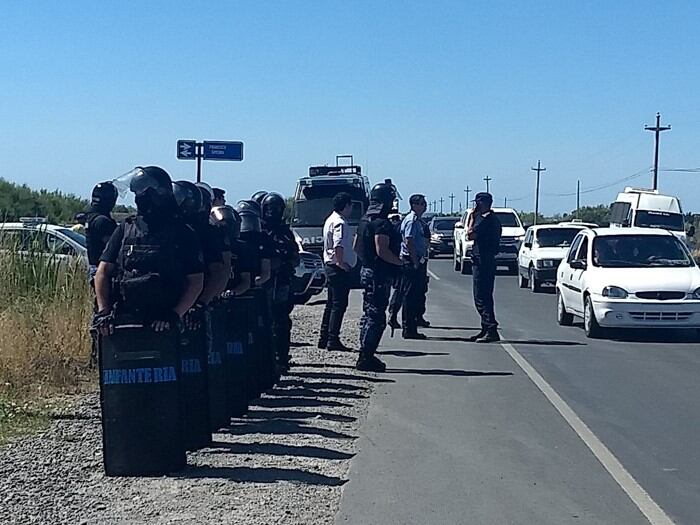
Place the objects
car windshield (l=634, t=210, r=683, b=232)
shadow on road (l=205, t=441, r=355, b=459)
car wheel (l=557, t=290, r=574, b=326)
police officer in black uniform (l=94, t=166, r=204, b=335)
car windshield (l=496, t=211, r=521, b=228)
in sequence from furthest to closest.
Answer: car windshield (l=634, t=210, r=683, b=232)
car windshield (l=496, t=211, r=521, b=228)
car wheel (l=557, t=290, r=574, b=326)
shadow on road (l=205, t=441, r=355, b=459)
police officer in black uniform (l=94, t=166, r=204, b=335)

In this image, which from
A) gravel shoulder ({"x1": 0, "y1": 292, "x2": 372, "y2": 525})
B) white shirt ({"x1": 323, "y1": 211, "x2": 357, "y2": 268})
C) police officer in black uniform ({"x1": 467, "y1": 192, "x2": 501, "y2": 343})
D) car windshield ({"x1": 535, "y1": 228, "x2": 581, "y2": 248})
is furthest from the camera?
car windshield ({"x1": 535, "y1": 228, "x2": 581, "y2": 248})

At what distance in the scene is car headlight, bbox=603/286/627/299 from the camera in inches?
598

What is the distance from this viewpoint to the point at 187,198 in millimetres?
7625

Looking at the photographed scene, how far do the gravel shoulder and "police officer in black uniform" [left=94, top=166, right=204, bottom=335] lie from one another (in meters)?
1.02

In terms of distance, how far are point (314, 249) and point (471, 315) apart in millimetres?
9341

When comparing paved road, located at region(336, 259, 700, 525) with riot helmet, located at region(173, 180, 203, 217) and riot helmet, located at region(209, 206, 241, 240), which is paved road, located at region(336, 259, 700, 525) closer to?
riot helmet, located at region(209, 206, 241, 240)

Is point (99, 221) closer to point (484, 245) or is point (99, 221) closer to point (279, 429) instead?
point (279, 429)

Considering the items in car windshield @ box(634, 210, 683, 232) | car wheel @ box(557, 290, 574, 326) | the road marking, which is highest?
car windshield @ box(634, 210, 683, 232)

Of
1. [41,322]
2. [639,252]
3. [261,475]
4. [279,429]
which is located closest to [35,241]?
[41,322]

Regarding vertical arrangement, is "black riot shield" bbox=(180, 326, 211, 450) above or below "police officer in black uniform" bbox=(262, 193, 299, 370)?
below

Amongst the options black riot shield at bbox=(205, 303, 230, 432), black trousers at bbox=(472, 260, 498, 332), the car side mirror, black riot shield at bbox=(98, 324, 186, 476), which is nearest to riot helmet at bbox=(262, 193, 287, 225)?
black riot shield at bbox=(205, 303, 230, 432)

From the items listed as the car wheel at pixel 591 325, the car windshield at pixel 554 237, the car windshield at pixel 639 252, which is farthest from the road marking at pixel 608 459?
the car windshield at pixel 554 237

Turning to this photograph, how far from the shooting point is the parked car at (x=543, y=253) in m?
25.6

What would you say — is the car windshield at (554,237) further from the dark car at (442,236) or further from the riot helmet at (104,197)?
the riot helmet at (104,197)
